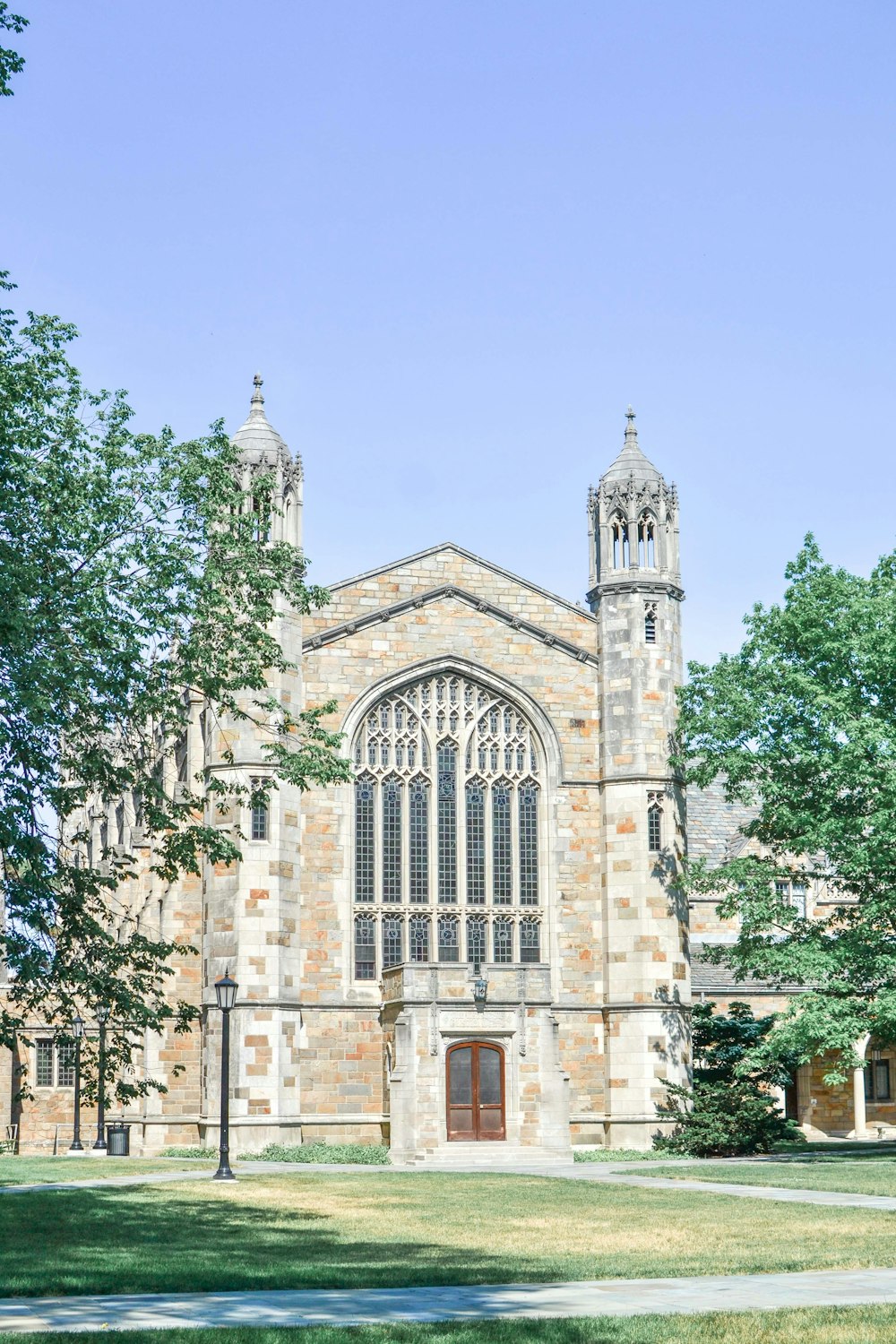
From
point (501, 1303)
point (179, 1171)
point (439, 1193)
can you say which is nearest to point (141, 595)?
point (501, 1303)

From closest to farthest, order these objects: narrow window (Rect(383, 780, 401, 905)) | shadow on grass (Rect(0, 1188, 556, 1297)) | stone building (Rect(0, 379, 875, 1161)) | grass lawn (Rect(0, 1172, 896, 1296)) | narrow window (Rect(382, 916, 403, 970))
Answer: shadow on grass (Rect(0, 1188, 556, 1297))
grass lawn (Rect(0, 1172, 896, 1296))
stone building (Rect(0, 379, 875, 1161))
narrow window (Rect(382, 916, 403, 970))
narrow window (Rect(383, 780, 401, 905))

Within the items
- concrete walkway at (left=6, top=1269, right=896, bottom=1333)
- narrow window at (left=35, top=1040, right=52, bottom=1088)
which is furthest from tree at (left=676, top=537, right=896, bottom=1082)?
narrow window at (left=35, top=1040, right=52, bottom=1088)

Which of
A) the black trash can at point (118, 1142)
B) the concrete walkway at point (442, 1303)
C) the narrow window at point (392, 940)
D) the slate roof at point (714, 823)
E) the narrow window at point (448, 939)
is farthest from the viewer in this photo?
the slate roof at point (714, 823)

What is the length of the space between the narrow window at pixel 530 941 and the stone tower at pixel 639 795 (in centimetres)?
157

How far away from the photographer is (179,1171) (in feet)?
110

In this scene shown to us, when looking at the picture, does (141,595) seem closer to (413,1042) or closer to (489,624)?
(413,1042)

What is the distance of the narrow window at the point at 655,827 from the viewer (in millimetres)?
41125

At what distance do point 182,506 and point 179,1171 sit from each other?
56.8ft

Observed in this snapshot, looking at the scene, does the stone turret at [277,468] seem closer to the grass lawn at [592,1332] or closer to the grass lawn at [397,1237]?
the grass lawn at [397,1237]

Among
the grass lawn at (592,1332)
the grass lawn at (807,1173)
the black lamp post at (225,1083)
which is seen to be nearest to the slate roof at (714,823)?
the grass lawn at (807,1173)

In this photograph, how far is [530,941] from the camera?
41.3 m

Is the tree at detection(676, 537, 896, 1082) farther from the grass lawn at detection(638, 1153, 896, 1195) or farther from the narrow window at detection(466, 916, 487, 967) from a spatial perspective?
the narrow window at detection(466, 916, 487, 967)

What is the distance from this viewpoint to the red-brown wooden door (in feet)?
126

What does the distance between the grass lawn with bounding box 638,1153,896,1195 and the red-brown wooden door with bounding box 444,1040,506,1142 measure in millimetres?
5252
